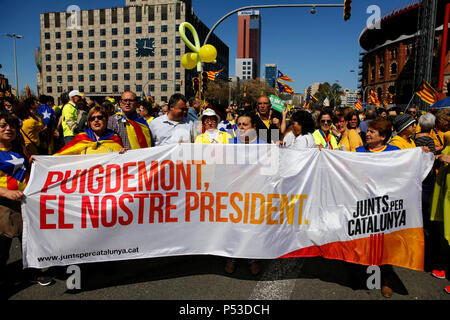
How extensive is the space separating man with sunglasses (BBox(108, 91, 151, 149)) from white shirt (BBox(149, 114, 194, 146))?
0.38 feet

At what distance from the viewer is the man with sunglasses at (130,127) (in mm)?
4070

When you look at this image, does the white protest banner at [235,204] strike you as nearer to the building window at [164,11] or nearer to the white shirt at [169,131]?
the white shirt at [169,131]

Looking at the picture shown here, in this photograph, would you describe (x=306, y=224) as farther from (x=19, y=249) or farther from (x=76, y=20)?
(x=76, y=20)

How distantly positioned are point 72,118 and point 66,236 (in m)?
4.17

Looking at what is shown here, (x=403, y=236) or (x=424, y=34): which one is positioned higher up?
(x=424, y=34)

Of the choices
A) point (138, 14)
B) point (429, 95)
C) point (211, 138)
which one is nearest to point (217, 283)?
point (211, 138)

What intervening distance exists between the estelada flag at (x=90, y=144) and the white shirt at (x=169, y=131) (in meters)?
0.74

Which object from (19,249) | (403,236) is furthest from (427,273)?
(19,249)

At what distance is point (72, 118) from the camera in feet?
21.4

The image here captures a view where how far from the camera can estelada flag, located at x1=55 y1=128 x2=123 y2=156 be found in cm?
335

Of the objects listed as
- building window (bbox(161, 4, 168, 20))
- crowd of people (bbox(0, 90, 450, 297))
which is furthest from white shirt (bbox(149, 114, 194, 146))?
building window (bbox(161, 4, 168, 20))

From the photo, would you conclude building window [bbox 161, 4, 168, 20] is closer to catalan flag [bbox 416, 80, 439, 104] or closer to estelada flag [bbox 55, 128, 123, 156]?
catalan flag [bbox 416, 80, 439, 104]

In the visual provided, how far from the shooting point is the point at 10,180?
2.96 meters
